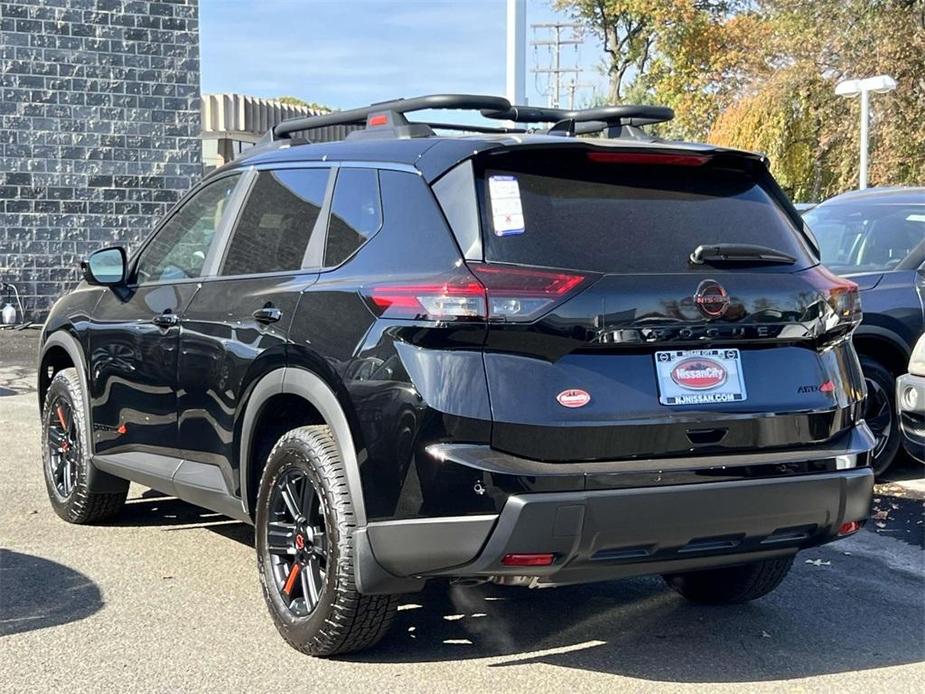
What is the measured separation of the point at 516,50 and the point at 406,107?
7002 mm

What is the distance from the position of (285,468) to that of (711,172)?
1.89 m

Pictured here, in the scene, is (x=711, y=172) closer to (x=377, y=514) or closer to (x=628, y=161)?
(x=628, y=161)

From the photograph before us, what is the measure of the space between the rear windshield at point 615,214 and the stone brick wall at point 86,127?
534 inches

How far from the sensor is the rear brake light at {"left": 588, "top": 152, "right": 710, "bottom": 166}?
13.9 feet

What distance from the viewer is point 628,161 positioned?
4281 mm

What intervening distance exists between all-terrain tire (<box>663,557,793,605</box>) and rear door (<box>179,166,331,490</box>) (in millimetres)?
1949

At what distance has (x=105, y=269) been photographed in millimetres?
6016

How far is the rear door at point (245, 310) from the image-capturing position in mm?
4676

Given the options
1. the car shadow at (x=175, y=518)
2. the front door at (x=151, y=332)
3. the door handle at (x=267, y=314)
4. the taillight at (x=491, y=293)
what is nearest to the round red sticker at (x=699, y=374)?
the taillight at (x=491, y=293)

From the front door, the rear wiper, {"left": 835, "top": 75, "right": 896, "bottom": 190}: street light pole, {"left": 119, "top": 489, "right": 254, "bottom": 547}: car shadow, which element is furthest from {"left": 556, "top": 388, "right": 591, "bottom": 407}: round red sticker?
{"left": 835, "top": 75, "right": 896, "bottom": 190}: street light pole

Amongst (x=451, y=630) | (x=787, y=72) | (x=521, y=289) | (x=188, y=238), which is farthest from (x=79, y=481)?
(x=787, y=72)

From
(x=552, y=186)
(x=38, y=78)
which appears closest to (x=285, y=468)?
(x=552, y=186)

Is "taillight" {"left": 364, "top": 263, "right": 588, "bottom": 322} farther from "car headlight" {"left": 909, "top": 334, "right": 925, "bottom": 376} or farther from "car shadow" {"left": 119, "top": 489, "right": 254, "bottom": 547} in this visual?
"car headlight" {"left": 909, "top": 334, "right": 925, "bottom": 376}

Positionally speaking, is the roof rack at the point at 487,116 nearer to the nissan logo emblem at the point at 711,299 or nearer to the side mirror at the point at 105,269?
the nissan logo emblem at the point at 711,299
